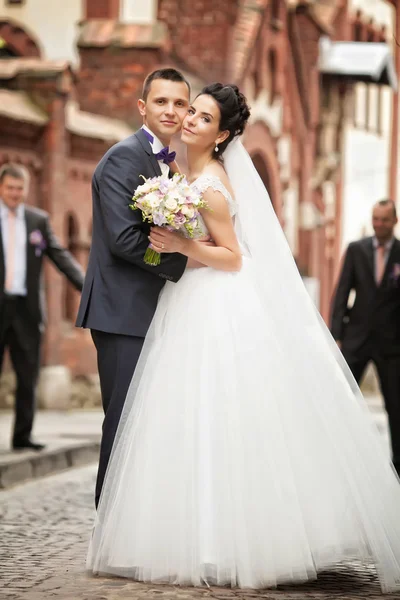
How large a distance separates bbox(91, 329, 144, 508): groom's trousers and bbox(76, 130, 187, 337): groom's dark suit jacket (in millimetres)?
73

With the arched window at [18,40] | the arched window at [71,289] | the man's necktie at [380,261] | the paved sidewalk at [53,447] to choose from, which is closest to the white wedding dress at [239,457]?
the paved sidewalk at [53,447]

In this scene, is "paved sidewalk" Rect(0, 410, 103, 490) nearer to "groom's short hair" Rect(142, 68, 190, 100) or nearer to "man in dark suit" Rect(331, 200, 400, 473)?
"man in dark suit" Rect(331, 200, 400, 473)

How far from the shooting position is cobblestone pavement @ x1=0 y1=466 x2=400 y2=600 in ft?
19.9

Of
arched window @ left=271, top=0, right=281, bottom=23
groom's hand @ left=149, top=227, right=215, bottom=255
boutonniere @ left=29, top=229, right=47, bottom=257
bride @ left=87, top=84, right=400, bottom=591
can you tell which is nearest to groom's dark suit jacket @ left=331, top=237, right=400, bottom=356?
boutonniere @ left=29, top=229, right=47, bottom=257

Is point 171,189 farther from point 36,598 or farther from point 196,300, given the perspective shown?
point 36,598

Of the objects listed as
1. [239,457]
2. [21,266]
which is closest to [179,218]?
[239,457]

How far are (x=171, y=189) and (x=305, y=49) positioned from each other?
80.2 feet

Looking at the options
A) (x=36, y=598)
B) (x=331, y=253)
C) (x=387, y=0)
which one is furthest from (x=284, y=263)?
(x=387, y=0)

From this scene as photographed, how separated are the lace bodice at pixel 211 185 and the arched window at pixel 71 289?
1354 centimetres

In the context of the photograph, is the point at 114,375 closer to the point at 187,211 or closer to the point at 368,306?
the point at 187,211

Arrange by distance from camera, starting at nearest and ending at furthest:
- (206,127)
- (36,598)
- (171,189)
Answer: (36,598) < (171,189) < (206,127)

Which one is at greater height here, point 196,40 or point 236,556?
point 196,40

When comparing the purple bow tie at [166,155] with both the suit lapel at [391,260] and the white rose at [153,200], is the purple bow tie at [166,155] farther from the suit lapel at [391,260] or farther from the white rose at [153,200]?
the suit lapel at [391,260]

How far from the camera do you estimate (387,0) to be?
37406 millimetres
